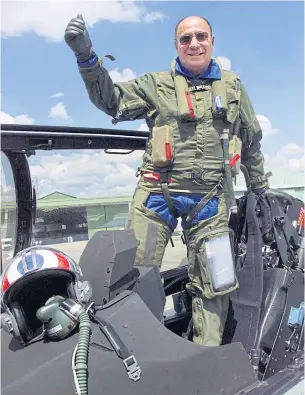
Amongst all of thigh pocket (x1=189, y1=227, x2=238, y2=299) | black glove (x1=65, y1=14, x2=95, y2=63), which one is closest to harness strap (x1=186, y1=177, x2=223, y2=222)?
thigh pocket (x1=189, y1=227, x2=238, y2=299)

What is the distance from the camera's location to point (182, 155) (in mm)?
2141

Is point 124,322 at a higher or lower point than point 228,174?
lower

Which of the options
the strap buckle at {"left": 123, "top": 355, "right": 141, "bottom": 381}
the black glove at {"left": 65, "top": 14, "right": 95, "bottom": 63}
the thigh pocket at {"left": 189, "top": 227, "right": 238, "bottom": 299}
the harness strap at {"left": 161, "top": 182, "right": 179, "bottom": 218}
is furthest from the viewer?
the harness strap at {"left": 161, "top": 182, "right": 179, "bottom": 218}

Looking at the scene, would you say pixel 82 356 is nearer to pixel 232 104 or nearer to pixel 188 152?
pixel 188 152

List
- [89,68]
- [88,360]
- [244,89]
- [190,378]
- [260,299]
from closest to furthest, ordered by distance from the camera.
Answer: [88,360] < [190,378] < [89,68] < [260,299] < [244,89]

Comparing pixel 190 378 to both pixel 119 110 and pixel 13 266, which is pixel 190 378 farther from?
pixel 119 110

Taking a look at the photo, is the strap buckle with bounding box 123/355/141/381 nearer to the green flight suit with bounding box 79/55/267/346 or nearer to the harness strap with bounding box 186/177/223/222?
the green flight suit with bounding box 79/55/267/346

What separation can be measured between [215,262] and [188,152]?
540 millimetres

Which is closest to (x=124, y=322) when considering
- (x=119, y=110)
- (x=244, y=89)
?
(x=119, y=110)

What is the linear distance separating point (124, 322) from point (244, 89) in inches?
57.0

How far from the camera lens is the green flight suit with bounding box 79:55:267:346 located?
208 cm

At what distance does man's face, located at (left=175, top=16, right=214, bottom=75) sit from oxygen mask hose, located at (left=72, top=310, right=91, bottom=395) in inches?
54.0

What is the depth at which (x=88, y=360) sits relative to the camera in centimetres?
134

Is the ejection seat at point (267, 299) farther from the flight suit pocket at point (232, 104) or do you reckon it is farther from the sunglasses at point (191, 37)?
the sunglasses at point (191, 37)
